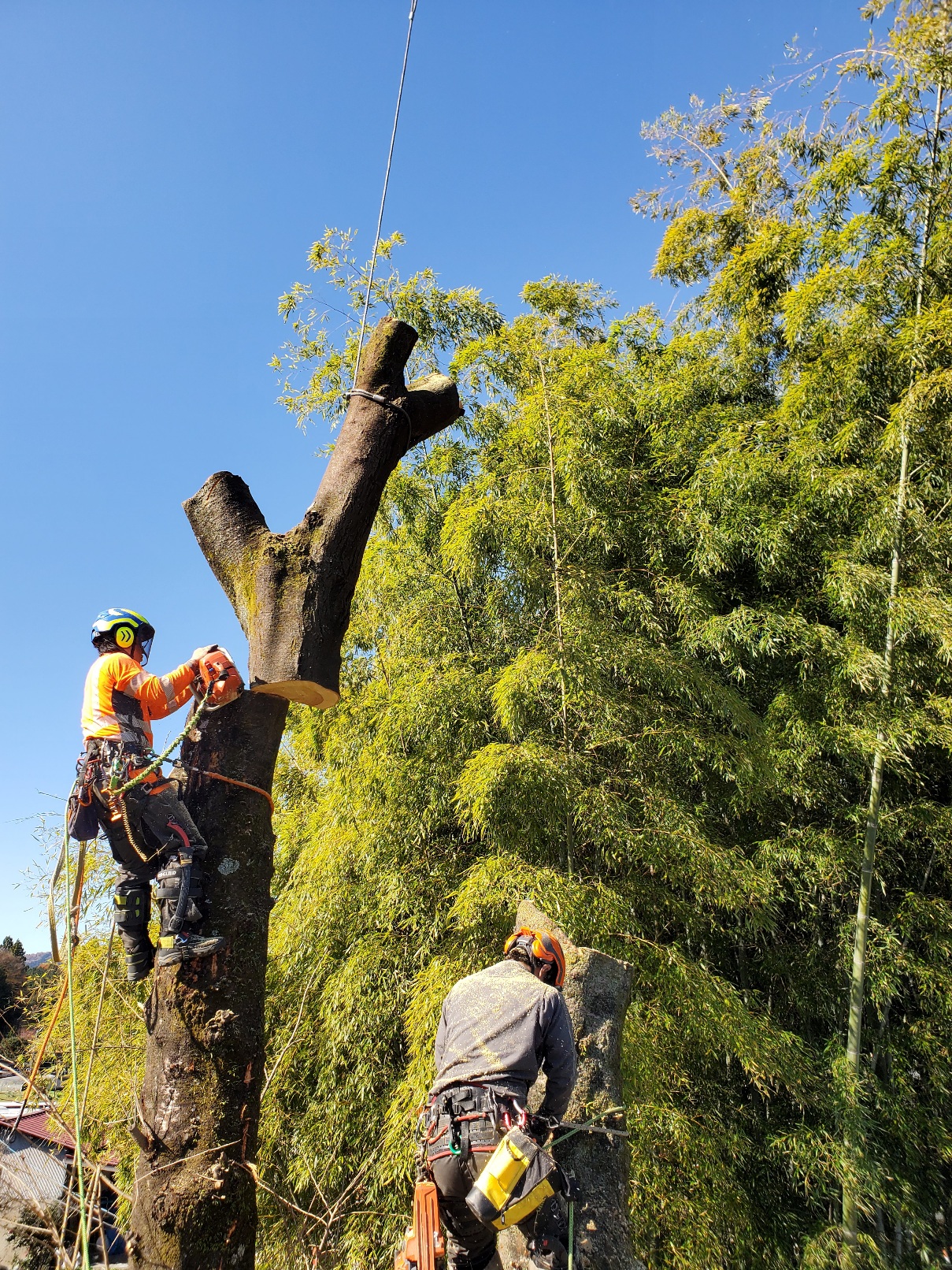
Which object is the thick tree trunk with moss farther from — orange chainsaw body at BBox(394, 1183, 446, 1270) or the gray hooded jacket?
the gray hooded jacket

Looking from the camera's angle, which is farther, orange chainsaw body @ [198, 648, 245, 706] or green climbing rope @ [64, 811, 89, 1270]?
orange chainsaw body @ [198, 648, 245, 706]

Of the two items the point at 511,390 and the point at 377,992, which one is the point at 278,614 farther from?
the point at 511,390

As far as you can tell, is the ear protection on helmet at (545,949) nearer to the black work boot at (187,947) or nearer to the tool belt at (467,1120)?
the tool belt at (467,1120)

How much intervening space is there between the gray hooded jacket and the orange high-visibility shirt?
107 centimetres

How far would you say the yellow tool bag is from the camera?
1.67 meters

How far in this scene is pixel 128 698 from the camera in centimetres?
211

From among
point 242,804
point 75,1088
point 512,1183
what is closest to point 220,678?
point 242,804

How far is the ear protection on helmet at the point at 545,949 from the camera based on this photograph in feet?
7.06

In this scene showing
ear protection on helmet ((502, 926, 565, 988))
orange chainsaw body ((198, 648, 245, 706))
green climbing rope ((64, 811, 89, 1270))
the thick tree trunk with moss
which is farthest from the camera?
ear protection on helmet ((502, 926, 565, 988))

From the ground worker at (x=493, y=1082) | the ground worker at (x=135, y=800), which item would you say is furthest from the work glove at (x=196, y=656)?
the ground worker at (x=493, y=1082)

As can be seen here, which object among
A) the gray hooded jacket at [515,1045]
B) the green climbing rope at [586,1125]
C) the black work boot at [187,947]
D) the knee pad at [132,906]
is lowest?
the green climbing rope at [586,1125]

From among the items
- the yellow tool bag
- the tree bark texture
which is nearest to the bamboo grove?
the tree bark texture

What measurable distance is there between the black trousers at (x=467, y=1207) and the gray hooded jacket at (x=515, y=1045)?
0.11m

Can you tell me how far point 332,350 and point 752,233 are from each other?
306cm
